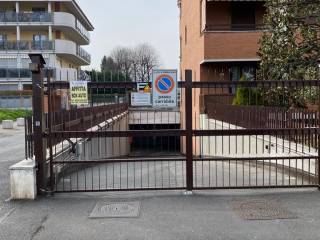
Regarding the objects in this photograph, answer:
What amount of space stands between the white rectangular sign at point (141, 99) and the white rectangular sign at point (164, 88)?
15 cm

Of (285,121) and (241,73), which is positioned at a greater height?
(241,73)

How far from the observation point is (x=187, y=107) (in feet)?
24.6

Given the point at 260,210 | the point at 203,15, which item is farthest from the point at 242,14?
the point at 260,210

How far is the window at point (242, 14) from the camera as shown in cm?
2448

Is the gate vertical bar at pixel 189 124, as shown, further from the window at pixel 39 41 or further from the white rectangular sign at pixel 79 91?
the window at pixel 39 41

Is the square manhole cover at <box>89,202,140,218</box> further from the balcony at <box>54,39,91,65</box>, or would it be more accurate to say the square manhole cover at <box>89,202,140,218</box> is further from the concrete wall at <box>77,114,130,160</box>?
the balcony at <box>54,39,91,65</box>

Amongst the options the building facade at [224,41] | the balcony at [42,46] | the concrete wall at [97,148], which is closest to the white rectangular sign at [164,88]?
the concrete wall at [97,148]

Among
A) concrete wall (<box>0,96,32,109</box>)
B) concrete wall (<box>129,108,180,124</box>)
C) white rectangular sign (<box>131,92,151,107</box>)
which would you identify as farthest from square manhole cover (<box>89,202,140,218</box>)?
concrete wall (<box>0,96,32,109</box>)

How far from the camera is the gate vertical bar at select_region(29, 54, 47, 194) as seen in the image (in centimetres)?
741

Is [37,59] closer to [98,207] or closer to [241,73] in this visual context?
[98,207]

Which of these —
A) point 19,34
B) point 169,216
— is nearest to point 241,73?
point 169,216

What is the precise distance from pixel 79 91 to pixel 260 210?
3468 mm

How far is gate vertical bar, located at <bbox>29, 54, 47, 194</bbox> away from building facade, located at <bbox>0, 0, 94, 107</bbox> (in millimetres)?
40617

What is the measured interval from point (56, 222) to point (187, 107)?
279 centimetres
